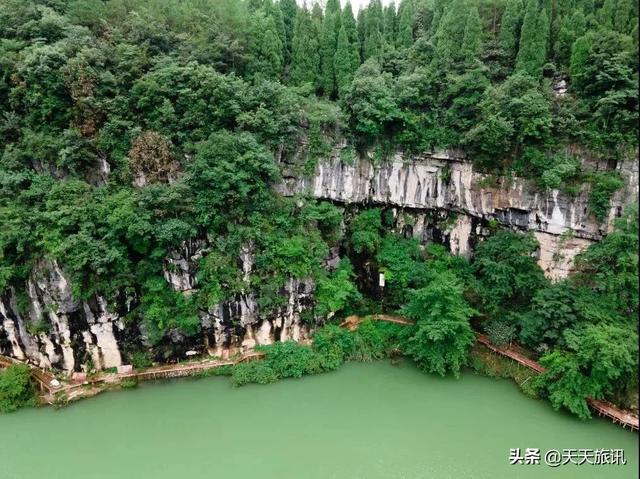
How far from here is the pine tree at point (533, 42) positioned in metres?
11.0

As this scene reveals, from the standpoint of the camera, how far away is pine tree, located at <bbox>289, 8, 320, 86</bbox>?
14039 mm

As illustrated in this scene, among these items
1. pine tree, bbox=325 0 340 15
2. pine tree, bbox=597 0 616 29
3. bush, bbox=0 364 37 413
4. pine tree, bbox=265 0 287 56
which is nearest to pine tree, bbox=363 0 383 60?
pine tree, bbox=325 0 340 15

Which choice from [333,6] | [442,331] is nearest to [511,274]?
[442,331]

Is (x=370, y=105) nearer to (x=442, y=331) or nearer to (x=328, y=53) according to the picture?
(x=328, y=53)

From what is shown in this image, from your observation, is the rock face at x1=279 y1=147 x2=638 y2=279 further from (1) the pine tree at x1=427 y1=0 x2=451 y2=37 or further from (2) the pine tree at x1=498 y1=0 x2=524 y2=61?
(1) the pine tree at x1=427 y1=0 x2=451 y2=37

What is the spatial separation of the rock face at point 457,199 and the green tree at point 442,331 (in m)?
2.89

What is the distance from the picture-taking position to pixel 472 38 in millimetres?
11820

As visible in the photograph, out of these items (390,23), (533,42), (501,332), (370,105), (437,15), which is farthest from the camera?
(390,23)

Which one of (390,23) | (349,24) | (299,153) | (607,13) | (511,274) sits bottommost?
(511,274)

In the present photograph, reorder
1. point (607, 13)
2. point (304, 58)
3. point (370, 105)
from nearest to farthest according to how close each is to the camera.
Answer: point (607, 13)
point (370, 105)
point (304, 58)

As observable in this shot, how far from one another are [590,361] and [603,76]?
6.70 meters

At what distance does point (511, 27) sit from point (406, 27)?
4192 millimetres

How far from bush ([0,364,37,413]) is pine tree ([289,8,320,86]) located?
11853mm

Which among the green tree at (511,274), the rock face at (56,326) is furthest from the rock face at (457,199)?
the rock face at (56,326)
